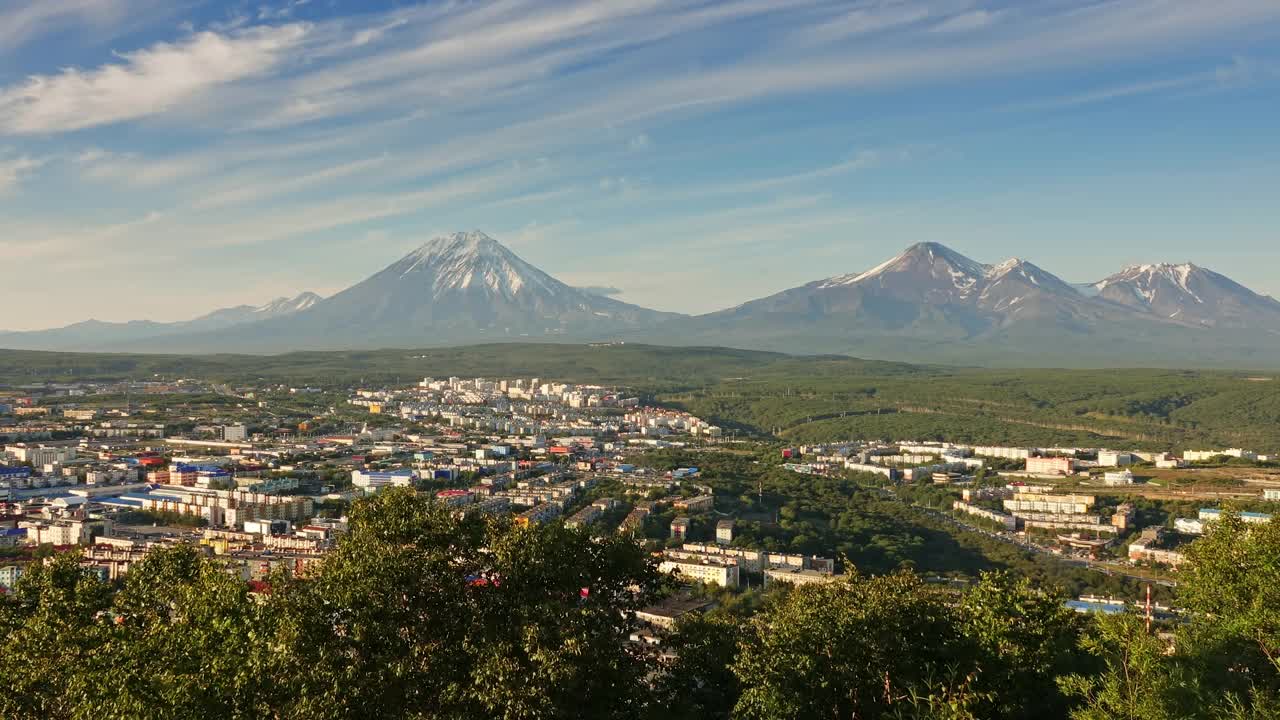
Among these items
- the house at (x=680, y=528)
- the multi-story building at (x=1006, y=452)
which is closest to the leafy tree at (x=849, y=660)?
the house at (x=680, y=528)

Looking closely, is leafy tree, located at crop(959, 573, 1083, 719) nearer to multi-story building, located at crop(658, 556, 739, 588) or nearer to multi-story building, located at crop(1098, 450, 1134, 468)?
multi-story building, located at crop(658, 556, 739, 588)

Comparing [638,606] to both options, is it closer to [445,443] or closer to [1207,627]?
[1207,627]

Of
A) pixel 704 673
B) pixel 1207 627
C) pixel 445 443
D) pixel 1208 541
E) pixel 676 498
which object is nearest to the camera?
pixel 704 673

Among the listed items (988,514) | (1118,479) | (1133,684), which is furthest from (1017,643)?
(1118,479)

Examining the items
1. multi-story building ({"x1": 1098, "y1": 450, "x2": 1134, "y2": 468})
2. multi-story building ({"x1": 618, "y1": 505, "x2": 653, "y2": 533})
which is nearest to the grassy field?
multi-story building ({"x1": 1098, "y1": 450, "x2": 1134, "y2": 468})

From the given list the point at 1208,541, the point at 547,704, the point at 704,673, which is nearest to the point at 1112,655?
the point at 1208,541
